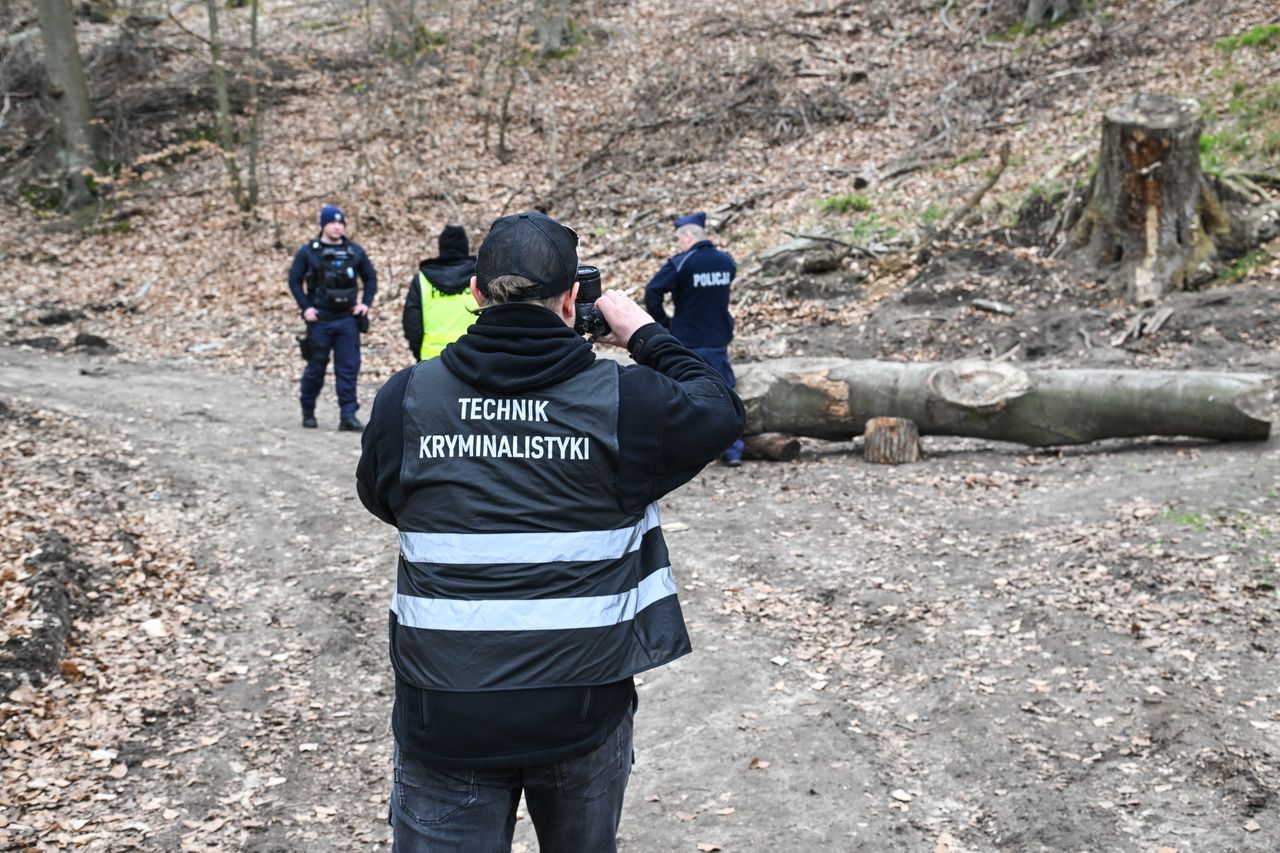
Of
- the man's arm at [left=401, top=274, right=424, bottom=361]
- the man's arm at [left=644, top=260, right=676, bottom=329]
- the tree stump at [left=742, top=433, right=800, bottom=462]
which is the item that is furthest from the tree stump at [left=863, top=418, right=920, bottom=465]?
the man's arm at [left=401, top=274, right=424, bottom=361]

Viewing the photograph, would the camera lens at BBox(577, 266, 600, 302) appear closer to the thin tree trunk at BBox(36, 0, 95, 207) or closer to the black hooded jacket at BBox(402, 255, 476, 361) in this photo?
the black hooded jacket at BBox(402, 255, 476, 361)

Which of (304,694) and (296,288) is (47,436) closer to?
(296,288)

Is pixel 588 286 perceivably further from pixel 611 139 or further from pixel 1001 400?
pixel 611 139

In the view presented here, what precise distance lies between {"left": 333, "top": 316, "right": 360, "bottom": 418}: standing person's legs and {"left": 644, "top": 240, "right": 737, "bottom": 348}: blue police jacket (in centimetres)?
339

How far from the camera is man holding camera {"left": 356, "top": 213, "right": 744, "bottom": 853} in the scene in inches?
92.6

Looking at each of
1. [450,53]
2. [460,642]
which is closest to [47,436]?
[460,642]

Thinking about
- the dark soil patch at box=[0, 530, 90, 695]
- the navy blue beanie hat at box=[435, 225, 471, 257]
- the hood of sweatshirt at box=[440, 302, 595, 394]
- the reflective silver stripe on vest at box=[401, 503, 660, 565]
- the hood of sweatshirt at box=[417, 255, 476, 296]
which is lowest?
the dark soil patch at box=[0, 530, 90, 695]

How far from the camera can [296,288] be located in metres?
10.9

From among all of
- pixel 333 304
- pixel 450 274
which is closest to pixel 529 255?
pixel 450 274

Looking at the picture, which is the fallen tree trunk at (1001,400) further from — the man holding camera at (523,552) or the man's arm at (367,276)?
the man holding camera at (523,552)

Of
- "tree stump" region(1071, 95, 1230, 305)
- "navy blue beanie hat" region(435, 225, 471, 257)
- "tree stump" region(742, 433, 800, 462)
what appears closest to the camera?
"navy blue beanie hat" region(435, 225, 471, 257)

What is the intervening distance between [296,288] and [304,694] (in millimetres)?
6044

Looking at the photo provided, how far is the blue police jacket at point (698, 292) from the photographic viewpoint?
9.45 metres

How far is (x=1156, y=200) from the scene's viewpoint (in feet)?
38.9
